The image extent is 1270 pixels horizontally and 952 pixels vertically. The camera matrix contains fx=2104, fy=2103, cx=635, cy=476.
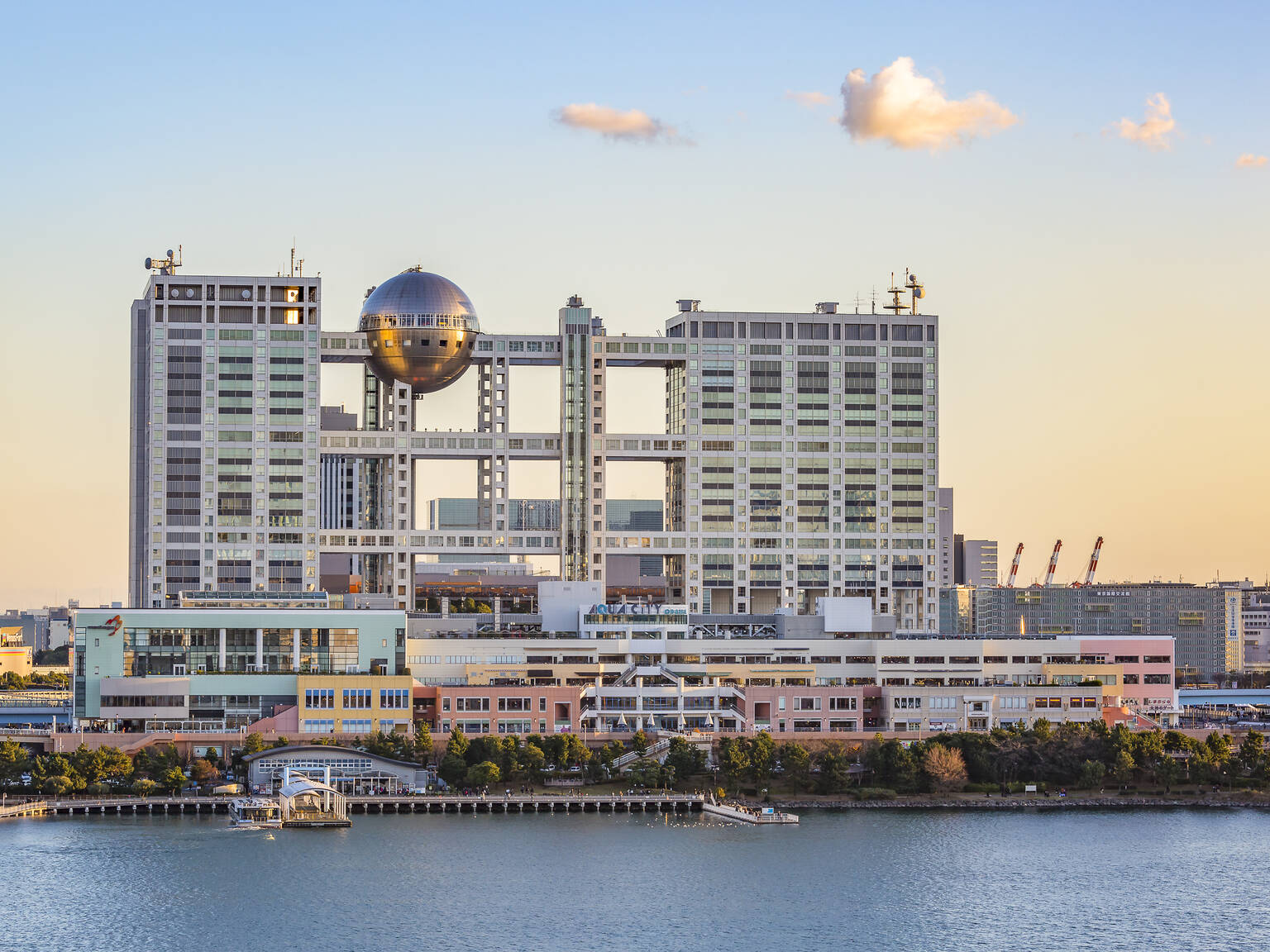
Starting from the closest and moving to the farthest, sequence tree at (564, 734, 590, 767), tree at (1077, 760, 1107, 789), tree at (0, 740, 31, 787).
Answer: tree at (0, 740, 31, 787) < tree at (1077, 760, 1107, 789) < tree at (564, 734, 590, 767)

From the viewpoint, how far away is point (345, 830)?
459 ft

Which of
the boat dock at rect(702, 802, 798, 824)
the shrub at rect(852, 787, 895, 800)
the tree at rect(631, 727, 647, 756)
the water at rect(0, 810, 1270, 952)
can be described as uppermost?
the tree at rect(631, 727, 647, 756)

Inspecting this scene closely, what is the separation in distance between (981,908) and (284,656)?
7091 cm

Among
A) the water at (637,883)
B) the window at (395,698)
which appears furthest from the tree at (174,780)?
the window at (395,698)

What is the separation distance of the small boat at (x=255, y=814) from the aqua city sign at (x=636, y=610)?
1717 inches

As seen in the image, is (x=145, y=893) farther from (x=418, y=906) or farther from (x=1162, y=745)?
(x=1162, y=745)

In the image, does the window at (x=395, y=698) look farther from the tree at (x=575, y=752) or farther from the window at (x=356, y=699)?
the tree at (x=575, y=752)

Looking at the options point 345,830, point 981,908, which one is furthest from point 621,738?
point 981,908

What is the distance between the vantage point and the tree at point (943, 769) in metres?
153

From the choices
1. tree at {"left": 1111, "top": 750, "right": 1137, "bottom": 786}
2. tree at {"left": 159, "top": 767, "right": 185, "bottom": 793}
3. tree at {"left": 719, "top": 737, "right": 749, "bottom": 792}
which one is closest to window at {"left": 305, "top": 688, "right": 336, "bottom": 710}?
tree at {"left": 159, "top": 767, "right": 185, "bottom": 793}

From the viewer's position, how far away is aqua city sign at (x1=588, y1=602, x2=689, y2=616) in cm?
17938

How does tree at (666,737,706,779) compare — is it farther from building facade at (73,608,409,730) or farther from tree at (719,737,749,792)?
building facade at (73,608,409,730)

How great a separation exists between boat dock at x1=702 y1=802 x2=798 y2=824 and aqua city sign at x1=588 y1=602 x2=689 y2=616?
33.8 meters

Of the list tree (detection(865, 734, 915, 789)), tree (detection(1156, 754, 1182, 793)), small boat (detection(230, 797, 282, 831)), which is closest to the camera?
small boat (detection(230, 797, 282, 831))
